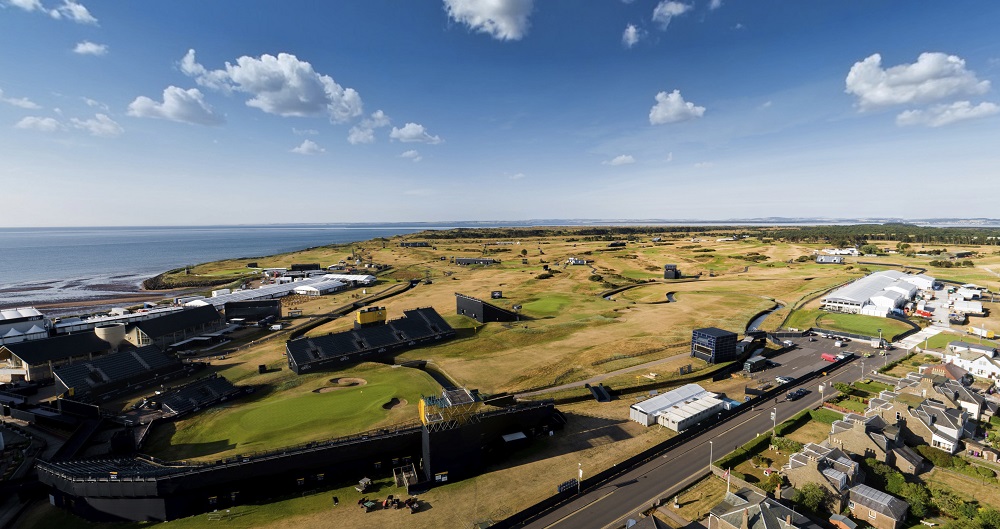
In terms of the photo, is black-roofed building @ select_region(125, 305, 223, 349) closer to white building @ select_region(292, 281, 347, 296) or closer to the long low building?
white building @ select_region(292, 281, 347, 296)

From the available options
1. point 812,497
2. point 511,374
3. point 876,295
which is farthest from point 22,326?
point 876,295

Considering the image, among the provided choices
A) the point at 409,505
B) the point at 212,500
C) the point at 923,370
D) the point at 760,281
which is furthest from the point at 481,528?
the point at 760,281

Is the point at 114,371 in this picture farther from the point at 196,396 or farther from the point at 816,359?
the point at 816,359

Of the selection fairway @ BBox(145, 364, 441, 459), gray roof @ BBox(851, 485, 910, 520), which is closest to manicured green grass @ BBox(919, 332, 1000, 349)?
gray roof @ BBox(851, 485, 910, 520)

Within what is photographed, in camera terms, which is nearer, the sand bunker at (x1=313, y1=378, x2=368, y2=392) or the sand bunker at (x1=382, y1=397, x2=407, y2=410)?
the sand bunker at (x1=382, y1=397, x2=407, y2=410)

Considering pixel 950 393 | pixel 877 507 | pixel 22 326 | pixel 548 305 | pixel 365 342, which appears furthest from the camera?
pixel 548 305

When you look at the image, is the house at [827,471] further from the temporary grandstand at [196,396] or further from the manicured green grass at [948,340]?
the temporary grandstand at [196,396]
